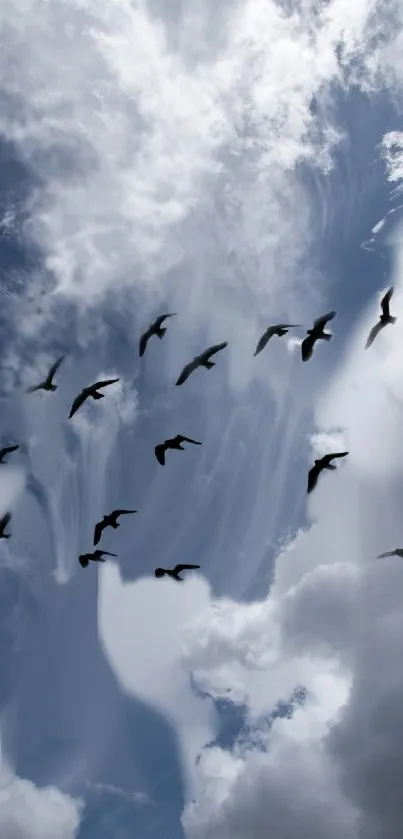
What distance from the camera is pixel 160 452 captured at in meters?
50.7

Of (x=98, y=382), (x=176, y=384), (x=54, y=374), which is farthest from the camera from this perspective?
(x=54, y=374)

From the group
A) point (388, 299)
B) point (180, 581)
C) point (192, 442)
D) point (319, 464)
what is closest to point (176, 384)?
point (192, 442)

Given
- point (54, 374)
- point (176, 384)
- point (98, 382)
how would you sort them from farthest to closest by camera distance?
point (54, 374) < point (98, 382) < point (176, 384)

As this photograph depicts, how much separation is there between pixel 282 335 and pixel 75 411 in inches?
616

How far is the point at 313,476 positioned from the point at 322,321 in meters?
10.5

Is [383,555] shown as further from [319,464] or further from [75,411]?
[75,411]

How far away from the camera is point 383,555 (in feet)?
173

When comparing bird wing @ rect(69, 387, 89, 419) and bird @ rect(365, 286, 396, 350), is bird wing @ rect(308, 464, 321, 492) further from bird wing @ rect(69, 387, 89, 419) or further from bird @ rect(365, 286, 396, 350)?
bird wing @ rect(69, 387, 89, 419)

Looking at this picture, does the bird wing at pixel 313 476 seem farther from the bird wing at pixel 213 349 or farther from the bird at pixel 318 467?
the bird wing at pixel 213 349

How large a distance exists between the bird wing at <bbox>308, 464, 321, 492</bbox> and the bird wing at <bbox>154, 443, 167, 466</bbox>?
426 inches

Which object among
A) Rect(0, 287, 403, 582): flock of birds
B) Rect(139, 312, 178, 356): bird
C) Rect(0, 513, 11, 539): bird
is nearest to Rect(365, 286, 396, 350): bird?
Rect(0, 287, 403, 582): flock of birds

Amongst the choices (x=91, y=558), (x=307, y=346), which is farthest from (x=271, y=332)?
(x=91, y=558)

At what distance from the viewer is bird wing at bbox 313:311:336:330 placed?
42.1 m

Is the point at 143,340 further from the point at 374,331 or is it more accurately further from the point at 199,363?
the point at 374,331
